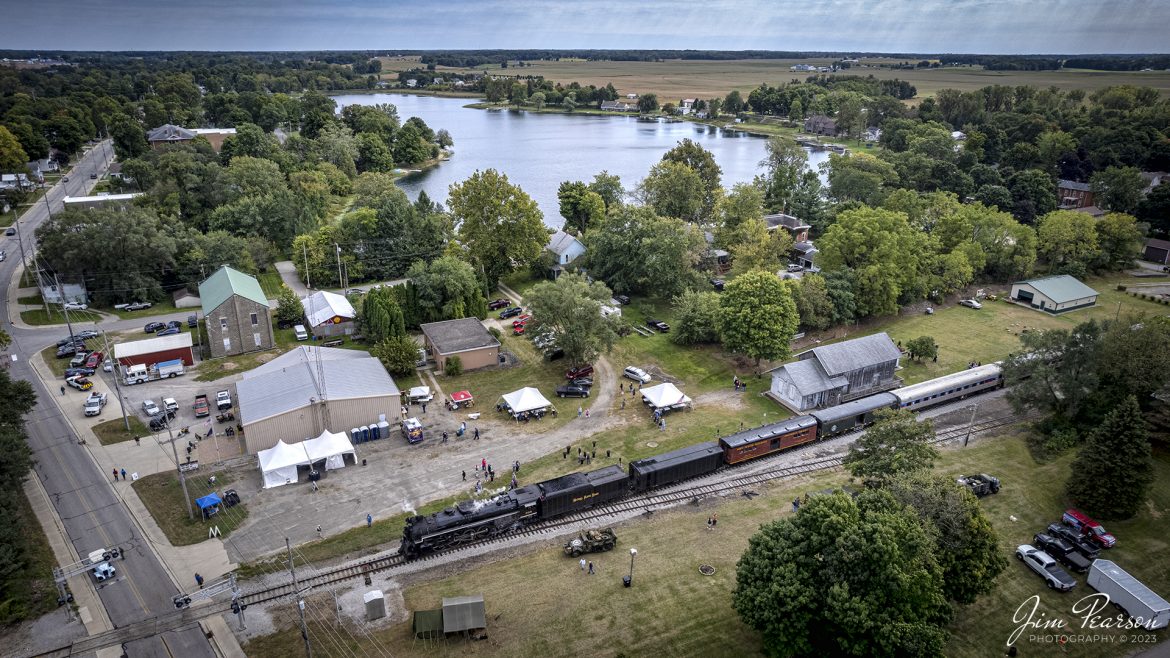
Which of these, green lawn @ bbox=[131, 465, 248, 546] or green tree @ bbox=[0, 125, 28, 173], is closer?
green lawn @ bbox=[131, 465, 248, 546]

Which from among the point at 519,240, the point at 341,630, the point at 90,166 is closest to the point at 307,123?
the point at 90,166

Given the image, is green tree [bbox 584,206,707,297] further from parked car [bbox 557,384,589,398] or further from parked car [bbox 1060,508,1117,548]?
parked car [bbox 1060,508,1117,548]

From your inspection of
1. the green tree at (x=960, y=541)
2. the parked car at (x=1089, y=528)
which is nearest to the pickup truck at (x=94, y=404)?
the green tree at (x=960, y=541)

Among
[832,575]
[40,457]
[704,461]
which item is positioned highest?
[832,575]

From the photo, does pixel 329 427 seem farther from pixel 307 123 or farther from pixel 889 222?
pixel 307 123

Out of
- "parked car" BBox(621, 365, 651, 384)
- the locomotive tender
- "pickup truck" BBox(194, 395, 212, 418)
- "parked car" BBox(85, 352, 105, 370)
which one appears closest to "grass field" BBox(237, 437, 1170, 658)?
the locomotive tender
